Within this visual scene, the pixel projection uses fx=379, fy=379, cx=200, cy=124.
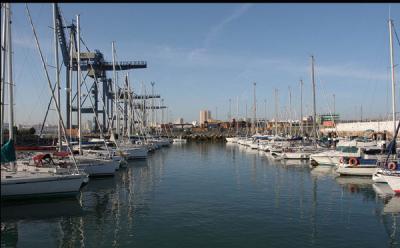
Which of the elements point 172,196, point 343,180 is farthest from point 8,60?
point 343,180

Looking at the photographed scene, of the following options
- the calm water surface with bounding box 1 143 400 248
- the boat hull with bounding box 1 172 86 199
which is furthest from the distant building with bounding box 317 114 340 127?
the boat hull with bounding box 1 172 86 199

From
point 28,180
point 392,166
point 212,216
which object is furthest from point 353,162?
point 28,180

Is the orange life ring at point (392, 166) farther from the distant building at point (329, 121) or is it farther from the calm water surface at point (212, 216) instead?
the distant building at point (329, 121)

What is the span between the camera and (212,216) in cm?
1853

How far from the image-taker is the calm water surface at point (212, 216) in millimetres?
14906

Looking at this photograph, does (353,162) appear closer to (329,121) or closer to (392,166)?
(392,166)

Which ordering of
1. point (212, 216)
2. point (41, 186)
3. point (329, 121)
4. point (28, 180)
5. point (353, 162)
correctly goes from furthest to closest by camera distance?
point (329, 121) < point (353, 162) < point (41, 186) < point (28, 180) < point (212, 216)

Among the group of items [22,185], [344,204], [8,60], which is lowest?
[344,204]

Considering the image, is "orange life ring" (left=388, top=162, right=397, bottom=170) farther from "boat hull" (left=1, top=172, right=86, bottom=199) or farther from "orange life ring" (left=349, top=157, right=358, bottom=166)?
"boat hull" (left=1, top=172, right=86, bottom=199)

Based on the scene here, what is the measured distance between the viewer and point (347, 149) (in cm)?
3797

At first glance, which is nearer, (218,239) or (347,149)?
(218,239)

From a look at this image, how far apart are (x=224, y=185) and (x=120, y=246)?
15.1 m

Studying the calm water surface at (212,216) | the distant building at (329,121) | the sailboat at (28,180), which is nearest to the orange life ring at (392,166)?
the calm water surface at (212,216)

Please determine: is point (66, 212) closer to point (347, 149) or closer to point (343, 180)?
point (343, 180)
